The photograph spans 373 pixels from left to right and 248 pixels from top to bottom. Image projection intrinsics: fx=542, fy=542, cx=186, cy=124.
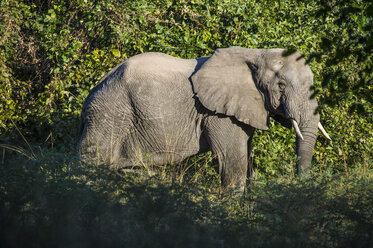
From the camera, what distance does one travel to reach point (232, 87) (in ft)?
22.6

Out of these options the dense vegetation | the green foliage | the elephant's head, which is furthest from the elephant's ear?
the green foliage

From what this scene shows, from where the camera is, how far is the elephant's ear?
6734 mm

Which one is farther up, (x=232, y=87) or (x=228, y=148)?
(x=232, y=87)

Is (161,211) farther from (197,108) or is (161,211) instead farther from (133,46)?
(133,46)

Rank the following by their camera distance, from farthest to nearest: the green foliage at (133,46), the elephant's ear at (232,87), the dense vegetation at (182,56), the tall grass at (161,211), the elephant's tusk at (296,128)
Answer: the green foliage at (133,46) < the elephant's ear at (232,87) < the elephant's tusk at (296,128) < the dense vegetation at (182,56) < the tall grass at (161,211)

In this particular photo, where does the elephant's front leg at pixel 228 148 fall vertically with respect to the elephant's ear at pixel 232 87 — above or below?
below

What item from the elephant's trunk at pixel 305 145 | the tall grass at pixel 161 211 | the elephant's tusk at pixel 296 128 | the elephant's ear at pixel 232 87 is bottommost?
the tall grass at pixel 161 211

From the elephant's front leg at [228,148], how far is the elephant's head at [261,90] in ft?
0.54

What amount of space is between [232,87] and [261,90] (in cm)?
37

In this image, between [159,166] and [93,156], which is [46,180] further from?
[159,166]

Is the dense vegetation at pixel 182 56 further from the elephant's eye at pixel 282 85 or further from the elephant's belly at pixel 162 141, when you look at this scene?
the elephant's eye at pixel 282 85

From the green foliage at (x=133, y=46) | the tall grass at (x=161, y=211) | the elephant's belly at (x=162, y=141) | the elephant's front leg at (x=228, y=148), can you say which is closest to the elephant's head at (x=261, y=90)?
the elephant's front leg at (x=228, y=148)

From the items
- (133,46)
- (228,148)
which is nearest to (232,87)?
(228,148)

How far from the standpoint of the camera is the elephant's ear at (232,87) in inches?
265
